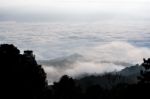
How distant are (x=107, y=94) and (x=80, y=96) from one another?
6720mm

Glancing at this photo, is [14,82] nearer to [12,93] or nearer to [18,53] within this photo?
[12,93]

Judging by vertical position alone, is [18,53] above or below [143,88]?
above

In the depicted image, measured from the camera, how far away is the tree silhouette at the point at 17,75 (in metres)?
53.7

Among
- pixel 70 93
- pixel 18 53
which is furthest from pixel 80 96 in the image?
pixel 18 53

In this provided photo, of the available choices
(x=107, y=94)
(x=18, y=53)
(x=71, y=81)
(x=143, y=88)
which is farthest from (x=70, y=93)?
(x=143, y=88)

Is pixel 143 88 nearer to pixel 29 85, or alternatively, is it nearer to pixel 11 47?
pixel 29 85

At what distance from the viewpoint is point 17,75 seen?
2147 inches

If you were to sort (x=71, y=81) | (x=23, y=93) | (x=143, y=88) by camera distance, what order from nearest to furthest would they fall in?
1. (x=143, y=88)
2. (x=23, y=93)
3. (x=71, y=81)

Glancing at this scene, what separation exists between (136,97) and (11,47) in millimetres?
19278

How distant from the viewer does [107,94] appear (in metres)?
97.4

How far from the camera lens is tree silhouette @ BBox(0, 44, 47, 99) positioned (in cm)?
5366

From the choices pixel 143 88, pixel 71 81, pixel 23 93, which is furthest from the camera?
pixel 71 81

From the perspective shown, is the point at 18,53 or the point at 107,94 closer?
the point at 18,53

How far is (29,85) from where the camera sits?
56.4m
